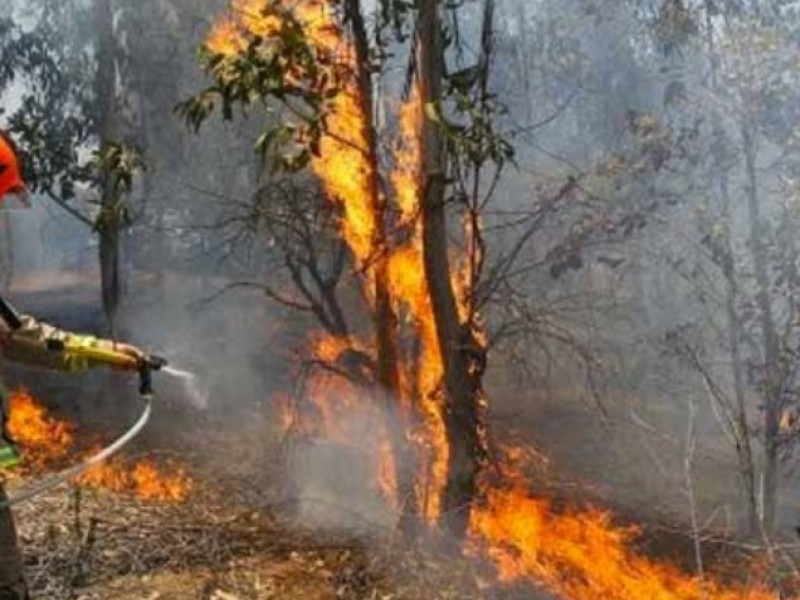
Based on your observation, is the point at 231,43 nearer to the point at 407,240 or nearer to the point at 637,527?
the point at 407,240

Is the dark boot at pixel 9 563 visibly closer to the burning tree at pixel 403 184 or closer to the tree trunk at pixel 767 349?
the burning tree at pixel 403 184

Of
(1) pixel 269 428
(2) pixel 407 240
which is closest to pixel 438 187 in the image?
(2) pixel 407 240

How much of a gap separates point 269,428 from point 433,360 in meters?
9.07

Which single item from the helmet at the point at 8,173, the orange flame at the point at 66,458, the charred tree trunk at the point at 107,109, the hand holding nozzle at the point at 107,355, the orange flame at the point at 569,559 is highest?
the charred tree trunk at the point at 107,109

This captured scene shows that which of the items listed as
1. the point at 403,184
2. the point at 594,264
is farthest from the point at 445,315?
the point at 594,264

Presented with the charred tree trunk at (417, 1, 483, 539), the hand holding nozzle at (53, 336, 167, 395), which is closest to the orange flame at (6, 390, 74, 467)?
the charred tree trunk at (417, 1, 483, 539)

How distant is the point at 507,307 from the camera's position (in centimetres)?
910

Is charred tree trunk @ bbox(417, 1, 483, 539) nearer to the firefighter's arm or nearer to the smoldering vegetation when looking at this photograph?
the smoldering vegetation

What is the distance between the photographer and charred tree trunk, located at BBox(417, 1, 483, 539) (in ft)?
24.4

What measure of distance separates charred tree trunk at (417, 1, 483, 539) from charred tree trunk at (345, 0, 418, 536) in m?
0.64

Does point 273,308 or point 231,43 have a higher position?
point 231,43

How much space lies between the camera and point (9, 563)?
171 inches

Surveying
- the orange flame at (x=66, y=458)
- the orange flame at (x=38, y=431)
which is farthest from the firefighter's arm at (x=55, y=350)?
the orange flame at (x=38, y=431)

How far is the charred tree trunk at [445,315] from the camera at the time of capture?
7.45 m
